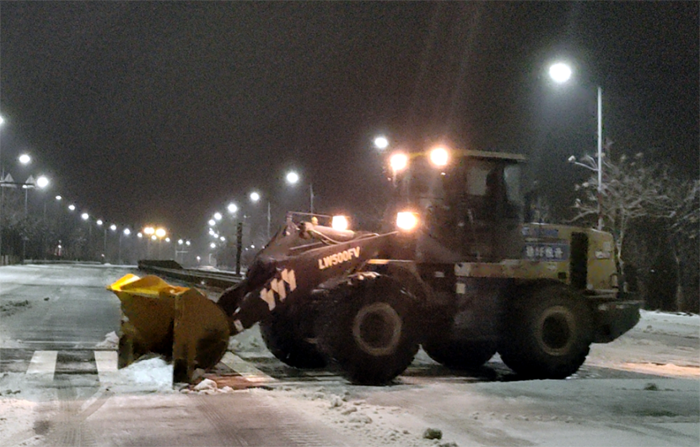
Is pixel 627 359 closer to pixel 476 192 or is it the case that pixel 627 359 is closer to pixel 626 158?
pixel 476 192

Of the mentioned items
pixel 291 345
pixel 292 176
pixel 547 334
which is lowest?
pixel 291 345

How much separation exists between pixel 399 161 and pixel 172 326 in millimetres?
4146

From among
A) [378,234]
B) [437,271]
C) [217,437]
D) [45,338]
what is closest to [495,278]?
[437,271]

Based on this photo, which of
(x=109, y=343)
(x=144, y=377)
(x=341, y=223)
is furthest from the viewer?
(x=109, y=343)

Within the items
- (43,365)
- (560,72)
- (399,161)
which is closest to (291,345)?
(399,161)

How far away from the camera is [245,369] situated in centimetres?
1159

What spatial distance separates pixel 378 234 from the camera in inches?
461

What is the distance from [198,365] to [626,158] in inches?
1313

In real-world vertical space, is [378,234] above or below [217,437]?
above

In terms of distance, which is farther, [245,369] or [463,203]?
[463,203]

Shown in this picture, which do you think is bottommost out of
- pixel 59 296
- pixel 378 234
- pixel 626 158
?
pixel 59 296

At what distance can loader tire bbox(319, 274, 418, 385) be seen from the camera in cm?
1023

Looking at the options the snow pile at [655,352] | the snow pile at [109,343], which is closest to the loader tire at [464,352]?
the snow pile at [655,352]

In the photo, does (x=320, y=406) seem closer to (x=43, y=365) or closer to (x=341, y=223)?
(x=341, y=223)
